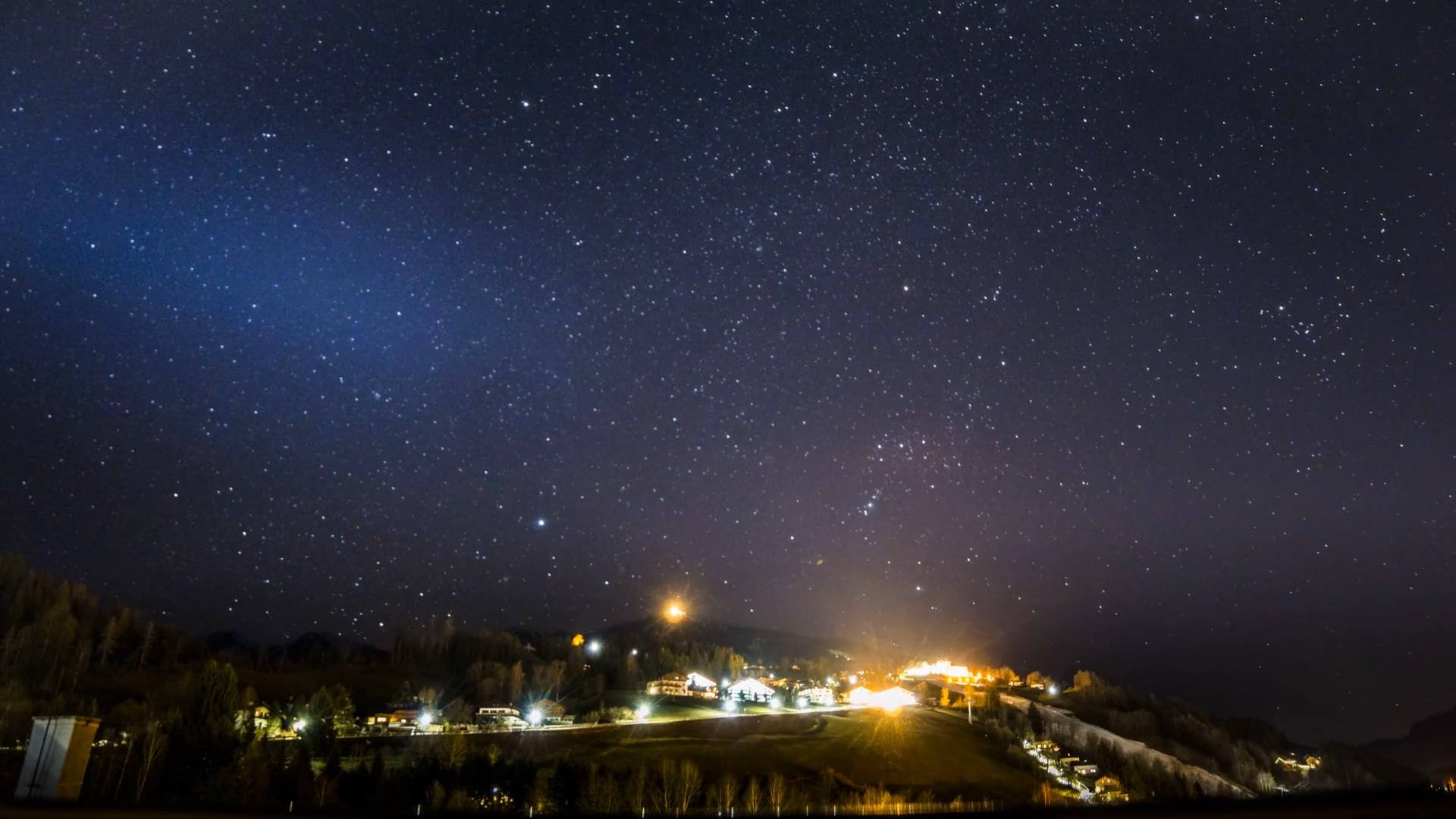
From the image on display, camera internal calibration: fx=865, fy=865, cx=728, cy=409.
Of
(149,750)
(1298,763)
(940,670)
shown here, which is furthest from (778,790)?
(940,670)

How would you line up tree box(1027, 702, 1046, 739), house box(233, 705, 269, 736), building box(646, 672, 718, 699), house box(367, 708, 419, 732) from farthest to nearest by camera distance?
building box(646, 672, 718, 699) < tree box(1027, 702, 1046, 739) < house box(367, 708, 419, 732) < house box(233, 705, 269, 736)

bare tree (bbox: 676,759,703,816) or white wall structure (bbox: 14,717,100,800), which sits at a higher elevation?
white wall structure (bbox: 14,717,100,800)

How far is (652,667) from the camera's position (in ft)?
411

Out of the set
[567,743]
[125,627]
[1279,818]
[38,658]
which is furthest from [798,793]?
[125,627]

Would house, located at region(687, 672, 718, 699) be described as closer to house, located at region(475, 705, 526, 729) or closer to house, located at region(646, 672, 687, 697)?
house, located at region(646, 672, 687, 697)

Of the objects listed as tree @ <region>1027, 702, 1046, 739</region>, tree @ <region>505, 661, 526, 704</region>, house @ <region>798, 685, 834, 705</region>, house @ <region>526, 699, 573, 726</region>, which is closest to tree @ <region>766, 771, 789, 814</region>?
house @ <region>526, 699, 573, 726</region>

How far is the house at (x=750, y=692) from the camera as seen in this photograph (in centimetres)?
10750

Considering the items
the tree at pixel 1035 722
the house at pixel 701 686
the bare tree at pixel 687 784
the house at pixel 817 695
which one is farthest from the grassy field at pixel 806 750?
the house at pixel 701 686

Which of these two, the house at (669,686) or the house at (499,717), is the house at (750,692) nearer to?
the house at (669,686)

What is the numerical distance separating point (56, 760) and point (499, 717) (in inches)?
3322

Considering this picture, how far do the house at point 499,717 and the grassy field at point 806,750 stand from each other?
8961mm

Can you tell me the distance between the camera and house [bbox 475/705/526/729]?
3174 inches

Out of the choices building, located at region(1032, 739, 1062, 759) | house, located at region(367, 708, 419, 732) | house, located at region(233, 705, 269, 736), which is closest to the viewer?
house, located at region(233, 705, 269, 736)

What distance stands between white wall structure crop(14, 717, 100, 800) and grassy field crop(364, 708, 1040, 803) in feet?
187
